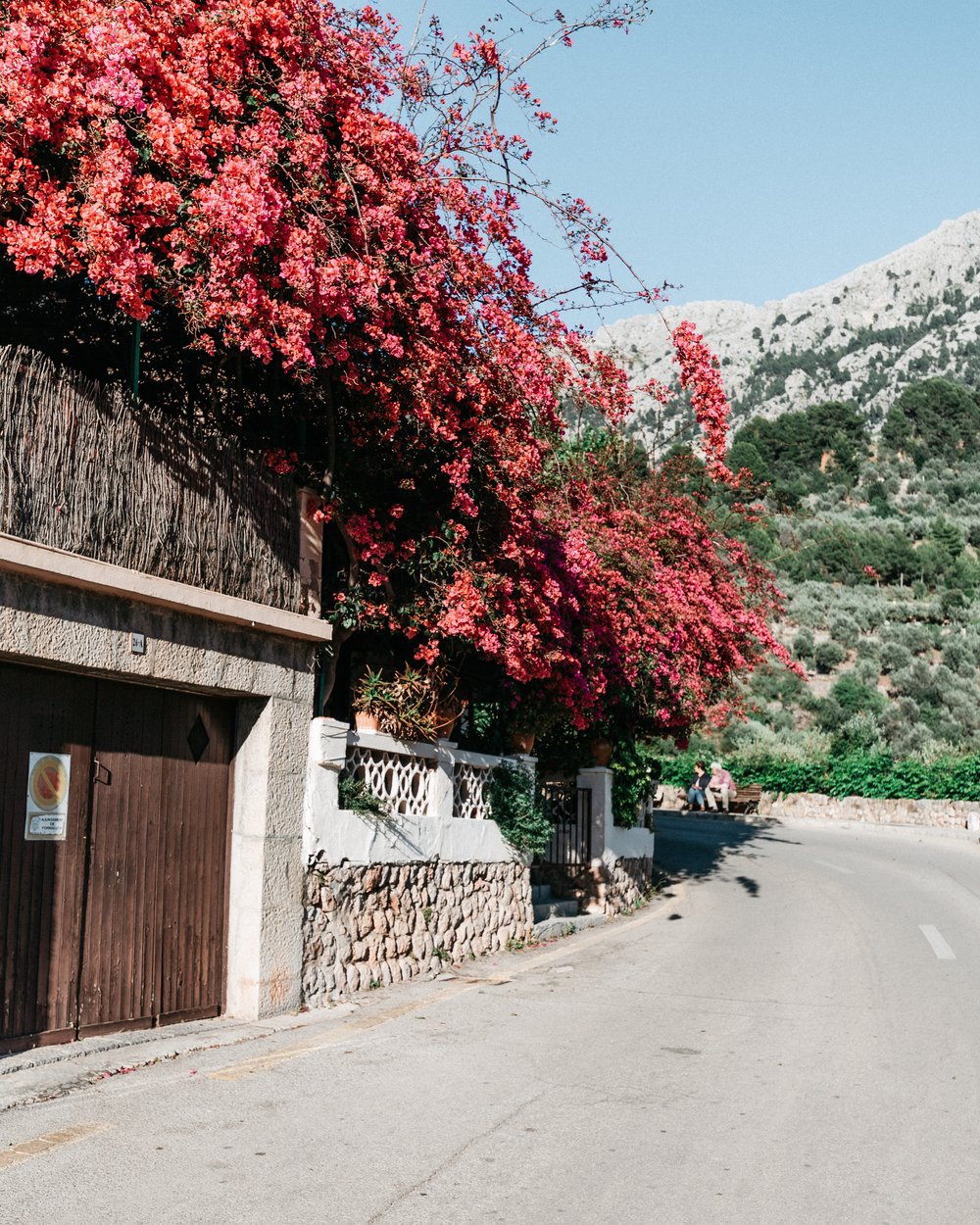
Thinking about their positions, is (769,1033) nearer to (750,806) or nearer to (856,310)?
(750,806)

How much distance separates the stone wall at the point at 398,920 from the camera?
9.05 meters

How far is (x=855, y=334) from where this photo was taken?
105125mm

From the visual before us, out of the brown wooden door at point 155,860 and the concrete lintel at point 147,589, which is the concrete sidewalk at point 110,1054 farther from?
the concrete lintel at point 147,589

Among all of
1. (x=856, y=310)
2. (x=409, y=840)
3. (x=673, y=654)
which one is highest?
(x=856, y=310)

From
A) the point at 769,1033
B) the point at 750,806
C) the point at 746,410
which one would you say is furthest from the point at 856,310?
the point at 769,1033

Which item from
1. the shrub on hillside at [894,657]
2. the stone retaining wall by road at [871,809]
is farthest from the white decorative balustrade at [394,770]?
the shrub on hillside at [894,657]

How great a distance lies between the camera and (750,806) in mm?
31672

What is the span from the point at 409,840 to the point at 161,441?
4.07m

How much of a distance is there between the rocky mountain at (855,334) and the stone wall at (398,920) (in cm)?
6159

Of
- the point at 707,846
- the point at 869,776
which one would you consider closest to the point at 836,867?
the point at 707,846

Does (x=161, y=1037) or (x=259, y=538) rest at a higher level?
(x=259, y=538)

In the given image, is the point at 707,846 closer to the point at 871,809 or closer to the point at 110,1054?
the point at 871,809

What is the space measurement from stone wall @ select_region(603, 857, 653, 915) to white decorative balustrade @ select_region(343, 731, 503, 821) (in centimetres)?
392

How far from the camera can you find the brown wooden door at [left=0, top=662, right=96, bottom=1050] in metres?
6.83
